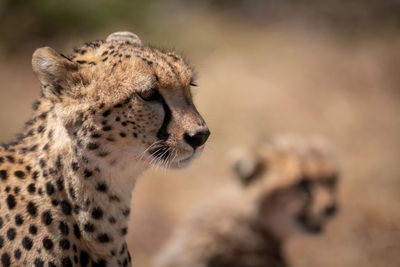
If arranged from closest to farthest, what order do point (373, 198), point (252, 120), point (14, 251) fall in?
point (14, 251), point (373, 198), point (252, 120)

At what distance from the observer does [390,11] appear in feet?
25.7

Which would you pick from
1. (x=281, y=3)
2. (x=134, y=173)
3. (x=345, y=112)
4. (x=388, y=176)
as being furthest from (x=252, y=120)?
(x=134, y=173)

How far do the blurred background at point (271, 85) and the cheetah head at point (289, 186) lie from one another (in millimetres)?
498

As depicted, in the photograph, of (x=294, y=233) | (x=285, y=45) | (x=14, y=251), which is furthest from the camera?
(x=285, y=45)

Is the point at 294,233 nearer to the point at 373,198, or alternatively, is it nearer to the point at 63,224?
the point at 373,198

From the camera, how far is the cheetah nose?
1636mm

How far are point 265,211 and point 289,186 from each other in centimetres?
26

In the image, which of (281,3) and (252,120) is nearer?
(252,120)

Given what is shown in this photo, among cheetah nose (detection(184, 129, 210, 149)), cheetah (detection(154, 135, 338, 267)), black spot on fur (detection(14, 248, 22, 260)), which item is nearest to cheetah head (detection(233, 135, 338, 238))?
cheetah (detection(154, 135, 338, 267))

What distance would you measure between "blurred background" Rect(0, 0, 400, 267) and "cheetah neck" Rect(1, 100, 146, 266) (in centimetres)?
170

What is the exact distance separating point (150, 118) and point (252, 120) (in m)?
4.43

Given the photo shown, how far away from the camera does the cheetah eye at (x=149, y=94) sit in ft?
5.32

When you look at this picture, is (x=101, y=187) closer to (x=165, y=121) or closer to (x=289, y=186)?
(x=165, y=121)

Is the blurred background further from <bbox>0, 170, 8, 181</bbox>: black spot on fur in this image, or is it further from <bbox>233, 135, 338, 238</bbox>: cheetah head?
<bbox>0, 170, 8, 181</bbox>: black spot on fur
